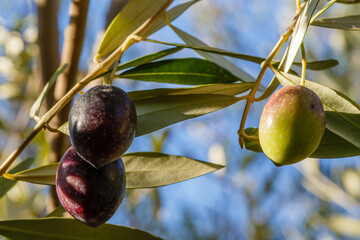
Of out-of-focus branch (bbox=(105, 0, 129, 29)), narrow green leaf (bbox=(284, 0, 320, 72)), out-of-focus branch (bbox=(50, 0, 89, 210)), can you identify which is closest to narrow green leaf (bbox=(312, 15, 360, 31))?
narrow green leaf (bbox=(284, 0, 320, 72))

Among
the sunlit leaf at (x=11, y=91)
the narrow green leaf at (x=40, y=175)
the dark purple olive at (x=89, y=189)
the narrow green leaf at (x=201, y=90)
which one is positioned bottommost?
the sunlit leaf at (x=11, y=91)

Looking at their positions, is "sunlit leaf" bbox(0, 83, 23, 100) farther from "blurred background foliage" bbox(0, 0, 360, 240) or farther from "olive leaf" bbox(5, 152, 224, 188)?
"olive leaf" bbox(5, 152, 224, 188)

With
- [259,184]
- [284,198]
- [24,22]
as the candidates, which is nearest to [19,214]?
[24,22]

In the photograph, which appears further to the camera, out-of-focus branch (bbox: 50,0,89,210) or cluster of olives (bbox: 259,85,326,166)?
out-of-focus branch (bbox: 50,0,89,210)

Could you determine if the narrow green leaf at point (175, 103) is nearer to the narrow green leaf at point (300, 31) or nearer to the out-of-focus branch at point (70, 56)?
the narrow green leaf at point (300, 31)

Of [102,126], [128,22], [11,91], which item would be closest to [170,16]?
[128,22]

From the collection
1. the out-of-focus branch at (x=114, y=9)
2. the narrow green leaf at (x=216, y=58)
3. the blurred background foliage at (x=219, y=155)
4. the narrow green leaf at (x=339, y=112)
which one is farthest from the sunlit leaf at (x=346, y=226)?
the narrow green leaf at (x=339, y=112)

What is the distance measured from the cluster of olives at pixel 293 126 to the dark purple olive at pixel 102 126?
164 millimetres

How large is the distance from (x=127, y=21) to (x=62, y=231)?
36 cm

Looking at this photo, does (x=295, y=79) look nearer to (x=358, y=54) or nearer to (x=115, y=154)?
(x=115, y=154)

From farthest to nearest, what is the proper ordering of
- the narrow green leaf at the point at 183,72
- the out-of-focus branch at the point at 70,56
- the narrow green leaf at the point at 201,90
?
the out-of-focus branch at the point at 70,56
the narrow green leaf at the point at 183,72
the narrow green leaf at the point at 201,90

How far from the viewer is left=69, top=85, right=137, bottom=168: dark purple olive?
0.51 metres

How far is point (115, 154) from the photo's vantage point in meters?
0.52

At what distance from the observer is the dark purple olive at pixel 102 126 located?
0.51 meters
